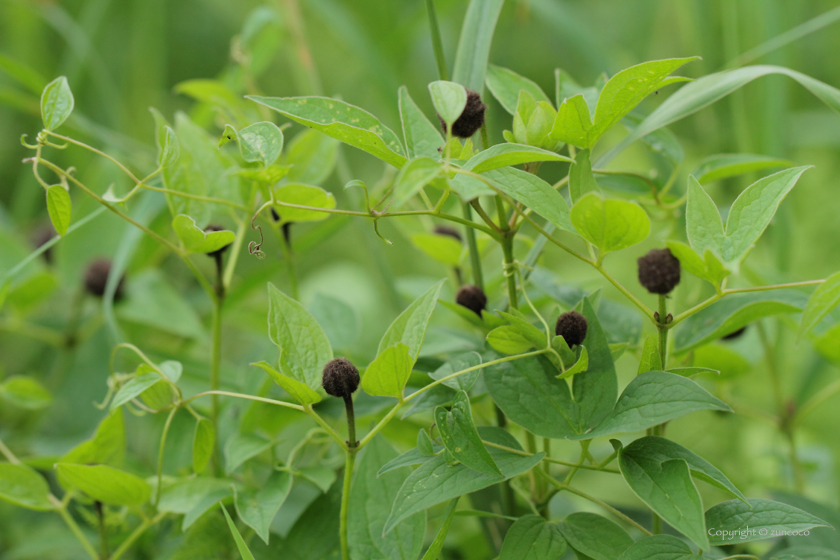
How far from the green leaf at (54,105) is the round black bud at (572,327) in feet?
0.78

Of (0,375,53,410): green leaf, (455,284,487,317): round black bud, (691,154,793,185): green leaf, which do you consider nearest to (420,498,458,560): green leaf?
(455,284,487,317): round black bud

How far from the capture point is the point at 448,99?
24 centimetres

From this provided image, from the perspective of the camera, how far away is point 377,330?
90cm

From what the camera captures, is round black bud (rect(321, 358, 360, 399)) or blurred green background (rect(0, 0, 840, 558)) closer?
round black bud (rect(321, 358, 360, 399))

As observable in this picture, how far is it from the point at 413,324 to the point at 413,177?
0.08 metres

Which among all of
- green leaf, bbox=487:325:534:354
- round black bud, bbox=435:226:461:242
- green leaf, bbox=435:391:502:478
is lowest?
green leaf, bbox=435:391:502:478

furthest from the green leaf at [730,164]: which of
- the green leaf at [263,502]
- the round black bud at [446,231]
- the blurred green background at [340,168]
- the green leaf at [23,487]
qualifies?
the green leaf at [23,487]

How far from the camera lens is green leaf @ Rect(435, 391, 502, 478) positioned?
246mm

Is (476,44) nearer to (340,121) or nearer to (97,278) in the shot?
(340,121)

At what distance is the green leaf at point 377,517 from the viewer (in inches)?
11.6

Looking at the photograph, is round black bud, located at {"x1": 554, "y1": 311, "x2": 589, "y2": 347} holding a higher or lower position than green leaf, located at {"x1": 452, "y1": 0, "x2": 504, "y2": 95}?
lower

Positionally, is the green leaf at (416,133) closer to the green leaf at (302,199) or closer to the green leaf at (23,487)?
the green leaf at (302,199)

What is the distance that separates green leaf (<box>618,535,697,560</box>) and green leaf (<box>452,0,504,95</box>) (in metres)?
0.23

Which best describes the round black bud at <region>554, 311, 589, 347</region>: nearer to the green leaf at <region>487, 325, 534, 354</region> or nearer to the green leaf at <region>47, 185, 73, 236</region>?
the green leaf at <region>487, 325, 534, 354</region>
